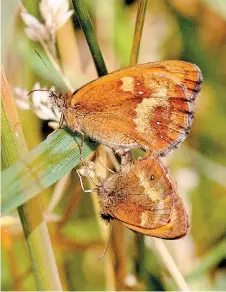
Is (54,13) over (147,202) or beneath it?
over

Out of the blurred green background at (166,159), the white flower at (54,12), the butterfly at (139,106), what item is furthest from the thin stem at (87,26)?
the blurred green background at (166,159)

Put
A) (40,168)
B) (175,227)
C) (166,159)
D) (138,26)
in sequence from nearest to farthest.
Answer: (40,168)
(175,227)
(138,26)
(166,159)

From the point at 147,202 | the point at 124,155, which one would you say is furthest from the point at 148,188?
the point at 124,155

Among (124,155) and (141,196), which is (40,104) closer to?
(124,155)

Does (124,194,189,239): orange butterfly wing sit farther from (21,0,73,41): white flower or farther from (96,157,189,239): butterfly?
(21,0,73,41): white flower

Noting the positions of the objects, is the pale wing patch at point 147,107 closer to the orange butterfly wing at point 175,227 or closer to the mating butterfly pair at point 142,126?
the mating butterfly pair at point 142,126

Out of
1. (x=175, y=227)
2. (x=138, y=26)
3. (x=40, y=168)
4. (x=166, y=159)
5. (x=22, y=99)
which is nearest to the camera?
(x=40, y=168)

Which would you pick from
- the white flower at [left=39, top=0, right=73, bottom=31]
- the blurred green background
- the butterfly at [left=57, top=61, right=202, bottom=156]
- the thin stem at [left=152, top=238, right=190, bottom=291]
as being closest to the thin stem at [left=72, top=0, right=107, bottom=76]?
the butterfly at [left=57, top=61, right=202, bottom=156]
